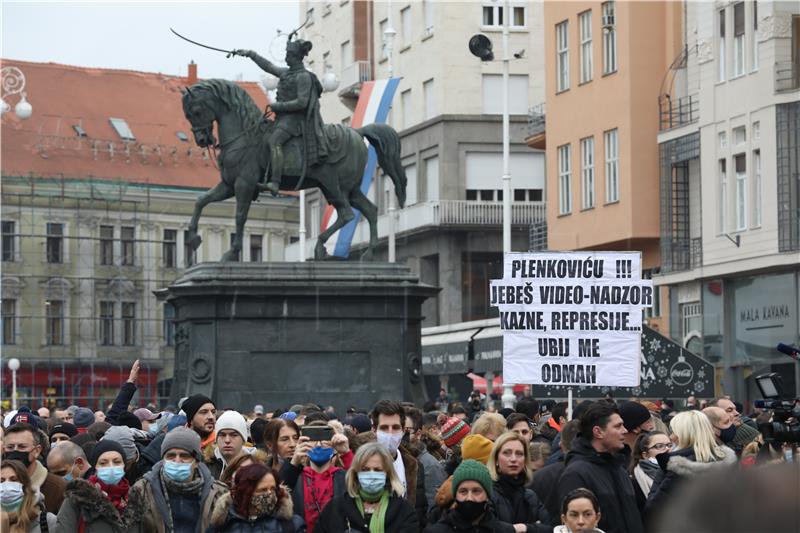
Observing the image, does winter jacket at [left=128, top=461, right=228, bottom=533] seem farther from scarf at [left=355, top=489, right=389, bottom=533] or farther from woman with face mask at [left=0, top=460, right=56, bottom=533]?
scarf at [left=355, top=489, right=389, bottom=533]

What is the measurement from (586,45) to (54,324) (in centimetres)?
3820

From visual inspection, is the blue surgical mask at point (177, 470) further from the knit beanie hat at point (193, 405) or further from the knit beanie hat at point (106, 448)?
the knit beanie hat at point (193, 405)

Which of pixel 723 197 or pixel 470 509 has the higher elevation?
pixel 723 197

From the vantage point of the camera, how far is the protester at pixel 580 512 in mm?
7828

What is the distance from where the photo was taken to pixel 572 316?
52.3 ft

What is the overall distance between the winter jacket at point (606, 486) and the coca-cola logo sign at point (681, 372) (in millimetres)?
16792

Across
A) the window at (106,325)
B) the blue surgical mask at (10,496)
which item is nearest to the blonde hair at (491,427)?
the blue surgical mask at (10,496)

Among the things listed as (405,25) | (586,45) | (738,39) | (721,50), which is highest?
(405,25)

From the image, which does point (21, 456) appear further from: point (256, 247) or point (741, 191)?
point (256, 247)

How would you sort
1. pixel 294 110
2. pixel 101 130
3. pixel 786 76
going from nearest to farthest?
pixel 294 110
pixel 786 76
pixel 101 130

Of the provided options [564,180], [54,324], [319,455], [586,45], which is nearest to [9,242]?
[54,324]

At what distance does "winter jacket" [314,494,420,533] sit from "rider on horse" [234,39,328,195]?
64.6 feet

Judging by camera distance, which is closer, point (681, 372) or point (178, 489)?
point (178, 489)

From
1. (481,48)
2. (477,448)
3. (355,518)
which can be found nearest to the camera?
(355,518)
